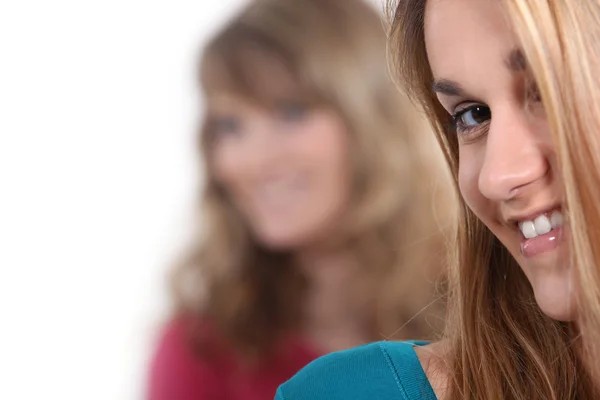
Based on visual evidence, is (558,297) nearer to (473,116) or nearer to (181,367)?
(473,116)

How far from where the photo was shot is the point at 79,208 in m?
1.91

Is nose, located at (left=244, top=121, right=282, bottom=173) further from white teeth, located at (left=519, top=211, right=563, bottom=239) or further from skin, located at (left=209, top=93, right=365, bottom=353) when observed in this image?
white teeth, located at (left=519, top=211, right=563, bottom=239)

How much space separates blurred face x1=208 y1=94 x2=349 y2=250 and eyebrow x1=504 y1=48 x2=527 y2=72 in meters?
1.08

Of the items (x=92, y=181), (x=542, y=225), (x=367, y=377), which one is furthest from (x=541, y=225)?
(x=92, y=181)

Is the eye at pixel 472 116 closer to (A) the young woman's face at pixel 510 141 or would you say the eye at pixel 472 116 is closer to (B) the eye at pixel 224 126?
(A) the young woman's face at pixel 510 141

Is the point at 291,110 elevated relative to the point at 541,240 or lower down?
elevated

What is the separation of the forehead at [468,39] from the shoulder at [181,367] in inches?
46.2

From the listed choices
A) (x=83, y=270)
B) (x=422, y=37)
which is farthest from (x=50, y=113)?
(x=422, y=37)

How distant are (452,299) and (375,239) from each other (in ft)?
2.94

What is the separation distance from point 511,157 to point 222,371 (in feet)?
4.22

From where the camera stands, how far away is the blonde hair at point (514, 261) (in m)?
0.87

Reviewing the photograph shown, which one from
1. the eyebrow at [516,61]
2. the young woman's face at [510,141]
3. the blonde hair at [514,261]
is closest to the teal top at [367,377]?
the blonde hair at [514,261]

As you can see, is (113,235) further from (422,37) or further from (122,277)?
(422,37)

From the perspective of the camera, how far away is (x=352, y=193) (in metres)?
2.06
